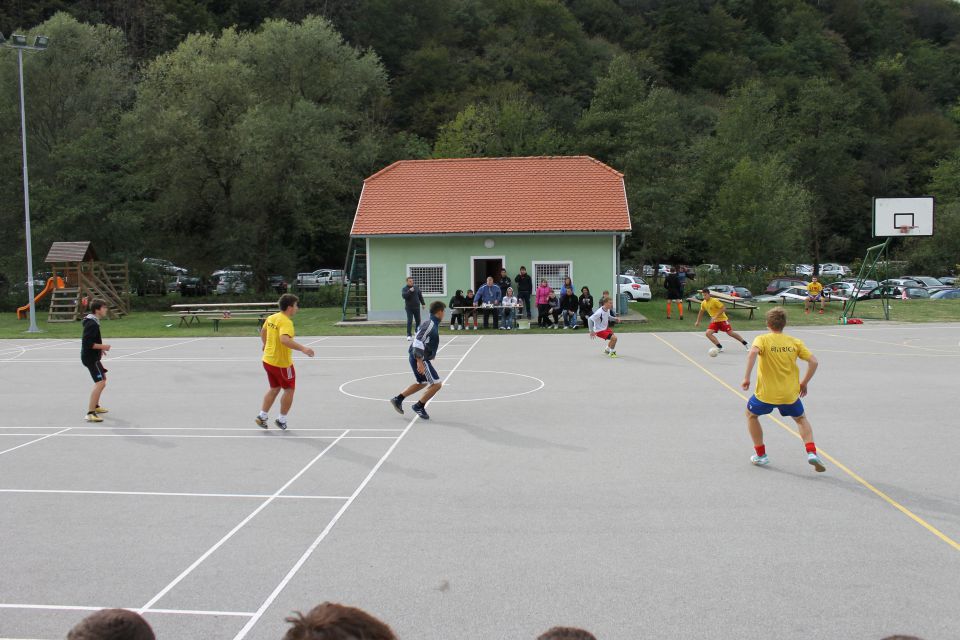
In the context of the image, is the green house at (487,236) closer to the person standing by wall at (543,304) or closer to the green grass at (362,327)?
the person standing by wall at (543,304)

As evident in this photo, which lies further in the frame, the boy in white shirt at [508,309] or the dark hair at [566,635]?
the boy in white shirt at [508,309]

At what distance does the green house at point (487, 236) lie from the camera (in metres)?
30.8

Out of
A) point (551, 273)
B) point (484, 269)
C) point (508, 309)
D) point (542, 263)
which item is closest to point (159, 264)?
point (484, 269)

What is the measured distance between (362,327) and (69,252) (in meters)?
14.6

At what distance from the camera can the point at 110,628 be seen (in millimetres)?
2391

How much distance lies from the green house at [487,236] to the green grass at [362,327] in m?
2.69

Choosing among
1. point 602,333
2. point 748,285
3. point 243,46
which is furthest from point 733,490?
point 243,46

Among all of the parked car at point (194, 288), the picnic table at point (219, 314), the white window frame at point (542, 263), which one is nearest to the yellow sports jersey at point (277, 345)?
the picnic table at point (219, 314)

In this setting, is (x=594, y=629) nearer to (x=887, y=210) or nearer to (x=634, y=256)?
(x=887, y=210)

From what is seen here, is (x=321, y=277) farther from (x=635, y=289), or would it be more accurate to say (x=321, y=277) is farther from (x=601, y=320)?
(x=601, y=320)

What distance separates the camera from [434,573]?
6086 mm

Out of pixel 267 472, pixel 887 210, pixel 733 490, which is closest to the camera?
pixel 733 490

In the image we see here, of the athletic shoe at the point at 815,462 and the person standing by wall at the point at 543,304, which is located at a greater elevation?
the person standing by wall at the point at 543,304

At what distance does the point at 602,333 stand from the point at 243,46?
35.1 metres
